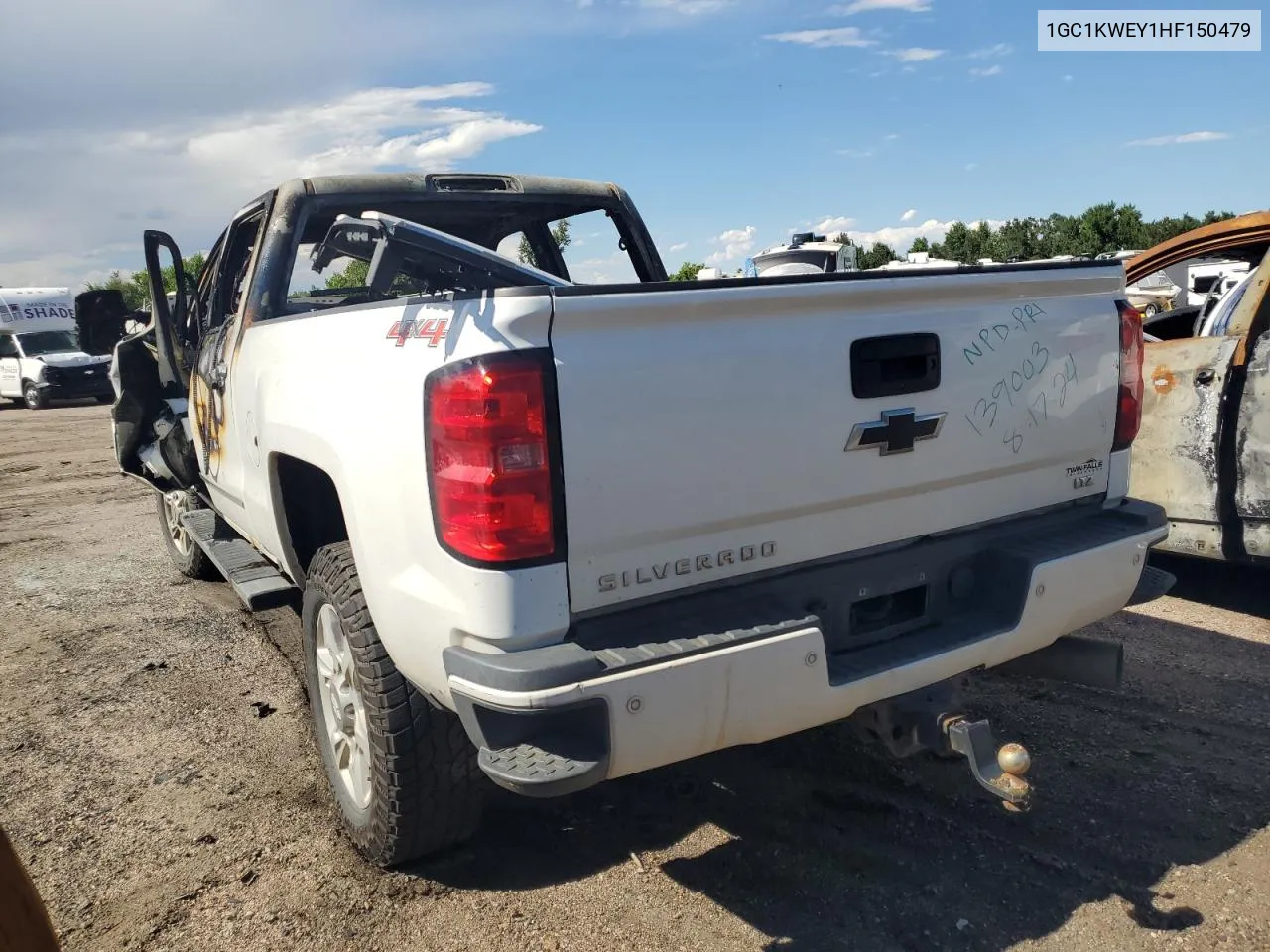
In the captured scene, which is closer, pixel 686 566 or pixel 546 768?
pixel 546 768

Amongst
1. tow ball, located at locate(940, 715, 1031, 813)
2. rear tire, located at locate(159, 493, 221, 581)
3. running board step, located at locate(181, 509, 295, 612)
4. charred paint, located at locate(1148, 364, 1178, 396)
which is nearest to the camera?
tow ball, located at locate(940, 715, 1031, 813)

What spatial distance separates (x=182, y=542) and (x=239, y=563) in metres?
2.39

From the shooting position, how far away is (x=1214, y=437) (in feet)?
14.8

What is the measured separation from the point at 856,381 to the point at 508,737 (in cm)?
124

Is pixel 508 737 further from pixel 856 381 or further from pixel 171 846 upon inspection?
pixel 171 846

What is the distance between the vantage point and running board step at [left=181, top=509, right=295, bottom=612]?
3658mm

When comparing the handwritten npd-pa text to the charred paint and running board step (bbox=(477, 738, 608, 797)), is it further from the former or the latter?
the charred paint

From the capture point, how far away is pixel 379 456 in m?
2.35

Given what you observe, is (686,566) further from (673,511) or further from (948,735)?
(948,735)

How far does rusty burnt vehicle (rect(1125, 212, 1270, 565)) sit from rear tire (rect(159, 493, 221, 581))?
5.36 m

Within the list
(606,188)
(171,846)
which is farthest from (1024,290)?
(171,846)

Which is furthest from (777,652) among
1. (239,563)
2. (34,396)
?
(34,396)

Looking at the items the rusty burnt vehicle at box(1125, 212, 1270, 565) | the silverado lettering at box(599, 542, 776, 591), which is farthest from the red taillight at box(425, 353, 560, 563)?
the rusty burnt vehicle at box(1125, 212, 1270, 565)

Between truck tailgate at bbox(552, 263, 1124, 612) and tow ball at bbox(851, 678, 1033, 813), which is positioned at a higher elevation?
truck tailgate at bbox(552, 263, 1124, 612)
